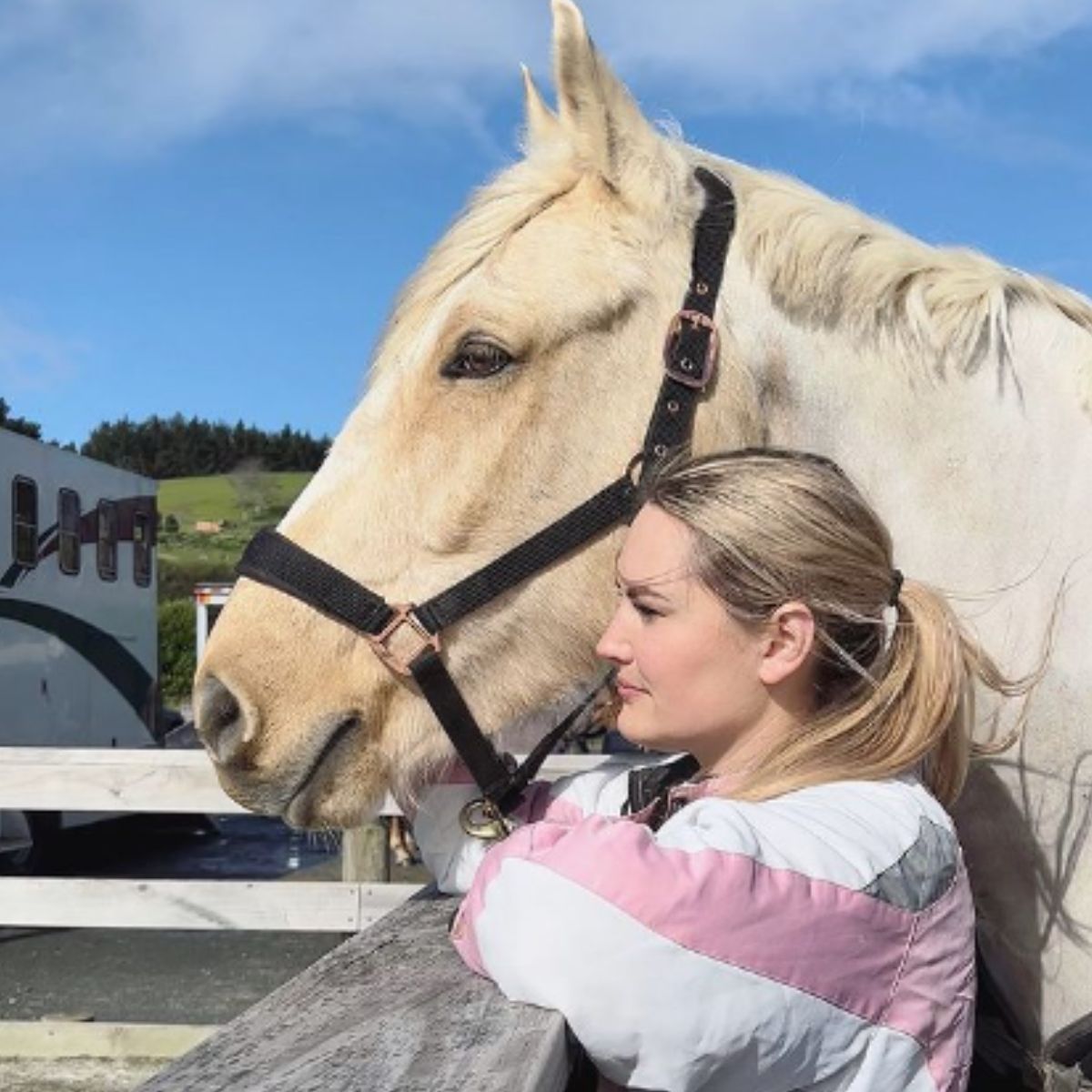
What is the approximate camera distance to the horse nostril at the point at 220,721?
1985mm

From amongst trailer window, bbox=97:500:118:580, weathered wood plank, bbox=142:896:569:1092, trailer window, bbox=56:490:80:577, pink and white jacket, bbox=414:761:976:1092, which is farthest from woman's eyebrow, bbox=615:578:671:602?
trailer window, bbox=97:500:118:580

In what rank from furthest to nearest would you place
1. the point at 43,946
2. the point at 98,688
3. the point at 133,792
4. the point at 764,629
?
the point at 98,688 → the point at 43,946 → the point at 133,792 → the point at 764,629

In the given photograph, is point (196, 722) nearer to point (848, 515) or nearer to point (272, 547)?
point (272, 547)

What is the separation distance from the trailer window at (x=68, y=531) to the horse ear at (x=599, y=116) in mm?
10217

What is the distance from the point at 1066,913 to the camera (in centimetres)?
182

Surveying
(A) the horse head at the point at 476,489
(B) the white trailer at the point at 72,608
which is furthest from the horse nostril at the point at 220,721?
(B) the white trailer at the point at 72,608

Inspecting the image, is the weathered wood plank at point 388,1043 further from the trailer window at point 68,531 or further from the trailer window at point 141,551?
the trailer window at point 141,551

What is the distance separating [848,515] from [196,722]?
1.00m

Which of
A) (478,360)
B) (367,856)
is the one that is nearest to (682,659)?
(478,360)

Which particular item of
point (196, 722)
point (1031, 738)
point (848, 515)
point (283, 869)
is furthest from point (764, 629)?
point (283, 869)

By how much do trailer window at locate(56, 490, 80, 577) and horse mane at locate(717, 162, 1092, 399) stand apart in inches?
410

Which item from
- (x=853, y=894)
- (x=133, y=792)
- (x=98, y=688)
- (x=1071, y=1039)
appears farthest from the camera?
(x=98, y=688)

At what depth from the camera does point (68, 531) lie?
38.7 feet

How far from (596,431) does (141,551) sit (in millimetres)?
12414
